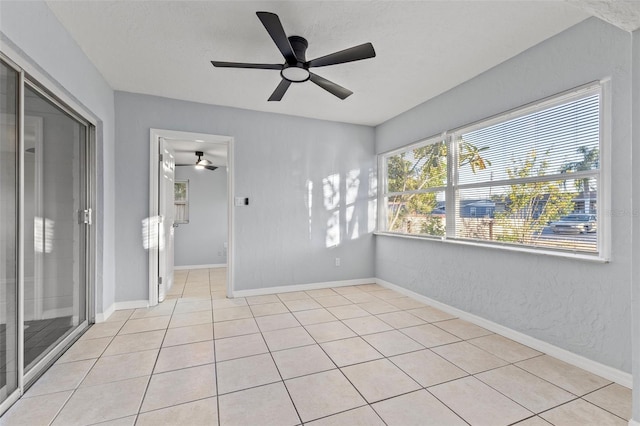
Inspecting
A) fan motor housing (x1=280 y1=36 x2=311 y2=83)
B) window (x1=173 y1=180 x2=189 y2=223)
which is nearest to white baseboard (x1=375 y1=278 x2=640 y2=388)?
fan motor housing (x1=280 y1=36 x2=311 y2=83)

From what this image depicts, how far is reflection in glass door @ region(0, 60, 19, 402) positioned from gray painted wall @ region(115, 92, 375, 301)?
5.68 ft

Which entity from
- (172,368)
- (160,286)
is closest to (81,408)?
(172,368)

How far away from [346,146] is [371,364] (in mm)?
3155

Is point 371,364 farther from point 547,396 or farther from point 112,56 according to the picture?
point 112,56

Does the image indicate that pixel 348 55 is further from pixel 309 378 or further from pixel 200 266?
pixel 200 266

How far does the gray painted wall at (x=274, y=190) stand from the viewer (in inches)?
135

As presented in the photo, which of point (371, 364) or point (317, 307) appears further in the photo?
point (317, 307)

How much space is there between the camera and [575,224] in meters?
2.21

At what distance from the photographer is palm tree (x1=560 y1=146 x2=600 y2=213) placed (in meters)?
2.08

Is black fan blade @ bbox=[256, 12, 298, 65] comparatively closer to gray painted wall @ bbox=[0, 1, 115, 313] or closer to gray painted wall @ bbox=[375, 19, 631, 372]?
gray painted wall @ bbox=[0, 1, 115, 313]

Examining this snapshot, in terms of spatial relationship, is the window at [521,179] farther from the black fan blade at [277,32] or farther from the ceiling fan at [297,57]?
the black fan blade at [277,32]

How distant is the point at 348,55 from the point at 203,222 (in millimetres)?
5027

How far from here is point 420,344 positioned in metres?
2.49

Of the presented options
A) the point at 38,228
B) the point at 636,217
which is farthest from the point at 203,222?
the point at 636,217
